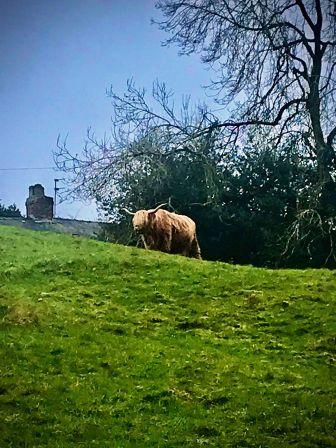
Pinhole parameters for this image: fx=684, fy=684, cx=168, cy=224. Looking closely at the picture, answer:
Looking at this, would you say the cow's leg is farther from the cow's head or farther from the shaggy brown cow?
the cow's head

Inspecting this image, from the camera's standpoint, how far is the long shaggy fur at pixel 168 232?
8.71 metres

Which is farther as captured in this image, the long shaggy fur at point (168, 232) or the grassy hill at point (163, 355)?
the long shaggy fur at point (168, 232)

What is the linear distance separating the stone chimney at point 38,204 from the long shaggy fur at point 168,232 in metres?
1.10

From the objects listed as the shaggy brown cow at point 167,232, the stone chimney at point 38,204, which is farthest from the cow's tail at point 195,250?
the stone chimney at point 38,204

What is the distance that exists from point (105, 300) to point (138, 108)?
→ 256cm

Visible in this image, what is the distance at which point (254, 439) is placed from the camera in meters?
3.01

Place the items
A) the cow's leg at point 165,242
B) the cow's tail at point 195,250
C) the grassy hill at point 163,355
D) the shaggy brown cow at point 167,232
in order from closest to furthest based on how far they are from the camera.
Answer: the grassy hill at point 163,355, the shaggy brown cow at point 167,232, the cow's leg at point 165,242, the cow's tail at point 195,250

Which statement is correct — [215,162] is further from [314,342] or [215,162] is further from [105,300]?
[105,300]

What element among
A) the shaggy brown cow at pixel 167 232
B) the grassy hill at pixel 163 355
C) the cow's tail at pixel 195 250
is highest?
the shaggy brown cow at pixel 167 232

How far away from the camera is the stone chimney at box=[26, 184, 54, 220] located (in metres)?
6.70

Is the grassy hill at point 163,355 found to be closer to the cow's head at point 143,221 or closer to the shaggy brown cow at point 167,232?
the cow's head at point 143,221

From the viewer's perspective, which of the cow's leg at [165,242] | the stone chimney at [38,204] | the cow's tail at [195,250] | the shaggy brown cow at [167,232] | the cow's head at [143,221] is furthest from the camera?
the cow's tail at [195,250]

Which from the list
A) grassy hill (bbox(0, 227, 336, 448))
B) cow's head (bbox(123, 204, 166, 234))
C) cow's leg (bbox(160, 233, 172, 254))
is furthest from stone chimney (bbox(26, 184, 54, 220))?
cow's leg (bbox(160, 233, 172, 254))


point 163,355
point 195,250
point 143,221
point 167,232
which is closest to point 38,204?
point 143,221
